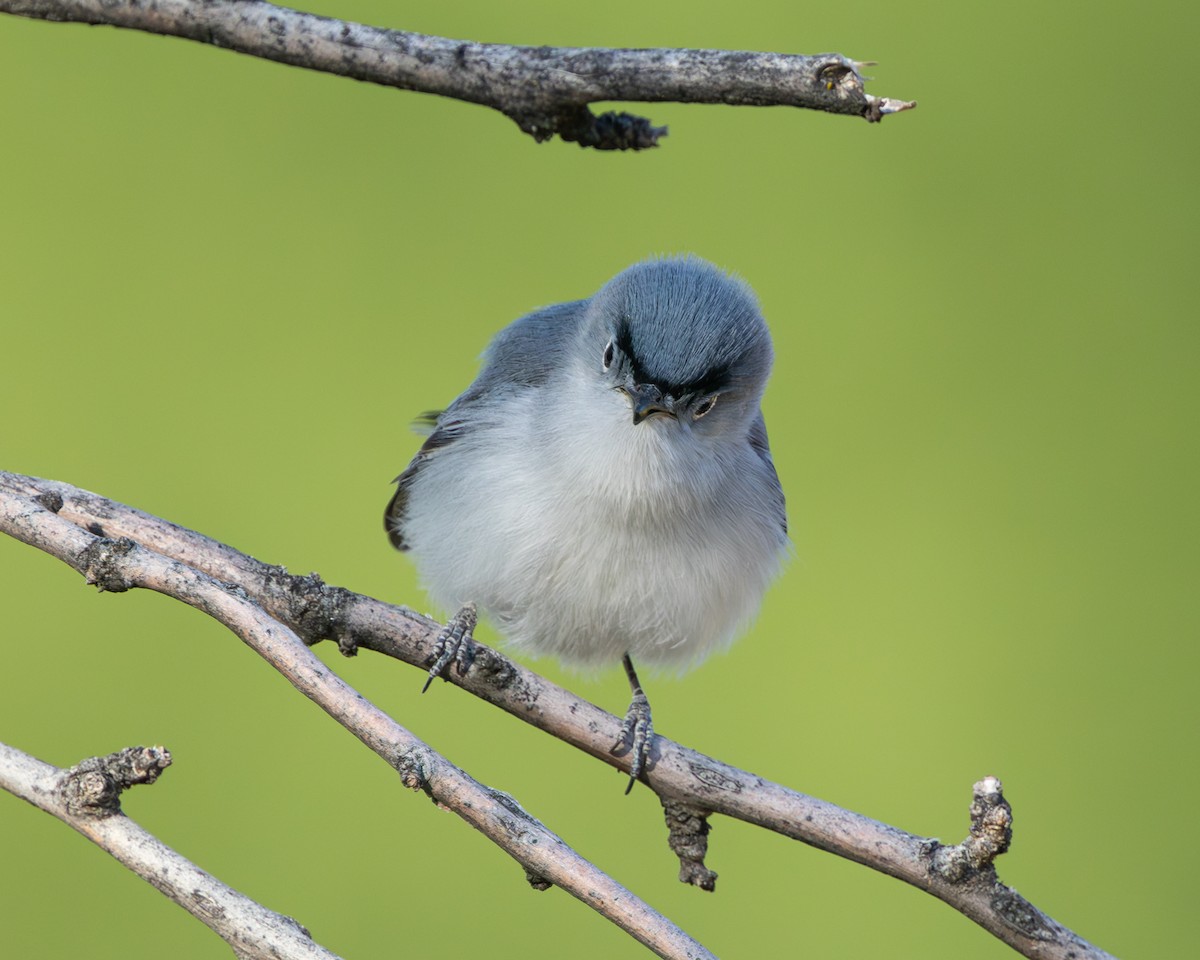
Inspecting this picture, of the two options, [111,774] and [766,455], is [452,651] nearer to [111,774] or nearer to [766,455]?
[111,774]

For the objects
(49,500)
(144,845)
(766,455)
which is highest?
(766,455)

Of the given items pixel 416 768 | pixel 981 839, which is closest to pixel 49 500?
pixel 416 768

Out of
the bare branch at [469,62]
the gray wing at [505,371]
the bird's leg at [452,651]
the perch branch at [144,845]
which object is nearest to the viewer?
the perch branch at [144,845]

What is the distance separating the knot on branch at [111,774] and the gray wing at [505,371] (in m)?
0.79

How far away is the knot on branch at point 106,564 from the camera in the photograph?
1.08 m

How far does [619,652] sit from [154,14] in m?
0.94

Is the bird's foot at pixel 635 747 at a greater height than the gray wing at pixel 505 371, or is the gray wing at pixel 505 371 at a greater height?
the gray wing at pixel 505 371

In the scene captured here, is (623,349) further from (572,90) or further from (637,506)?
(572,90)

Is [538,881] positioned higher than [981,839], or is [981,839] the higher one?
[981,839]

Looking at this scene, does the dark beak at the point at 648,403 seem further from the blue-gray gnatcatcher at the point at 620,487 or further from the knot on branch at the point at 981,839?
the knot on branch at the point at 981,839

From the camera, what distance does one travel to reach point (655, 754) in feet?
4.35

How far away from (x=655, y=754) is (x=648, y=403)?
0.37 m

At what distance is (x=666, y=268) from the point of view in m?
1.47

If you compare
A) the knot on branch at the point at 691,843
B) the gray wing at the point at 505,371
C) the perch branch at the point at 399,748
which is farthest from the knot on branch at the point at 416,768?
the gray wing at the point at 505,371
